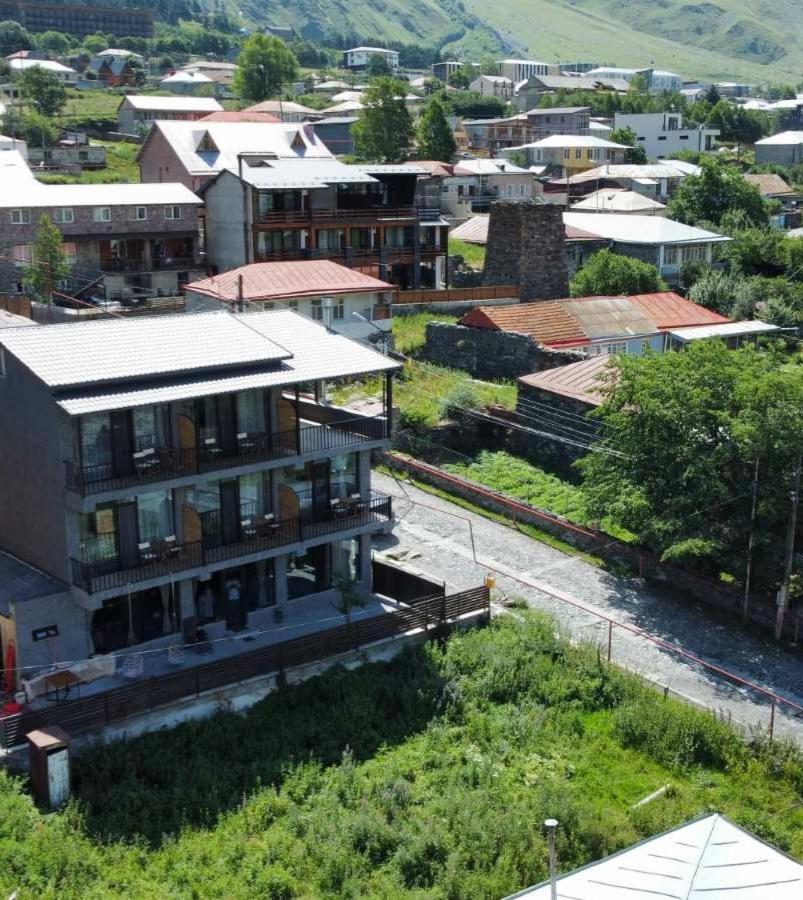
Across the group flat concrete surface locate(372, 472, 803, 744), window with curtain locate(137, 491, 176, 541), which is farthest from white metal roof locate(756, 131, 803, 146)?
window with curtain locate(137, 491, 176, 541)

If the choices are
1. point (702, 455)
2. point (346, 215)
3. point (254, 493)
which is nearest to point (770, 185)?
point (346, 215)

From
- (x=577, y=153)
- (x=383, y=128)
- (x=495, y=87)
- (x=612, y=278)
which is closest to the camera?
(x=612, y=278)

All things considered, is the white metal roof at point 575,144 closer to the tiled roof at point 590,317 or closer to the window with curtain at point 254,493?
the tiled roof at point 590,317

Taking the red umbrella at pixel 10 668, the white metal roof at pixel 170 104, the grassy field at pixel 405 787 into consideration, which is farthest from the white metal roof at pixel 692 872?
the white metal roof at pixel 170 104

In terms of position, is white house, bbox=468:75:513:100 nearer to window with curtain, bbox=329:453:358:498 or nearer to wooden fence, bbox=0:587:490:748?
window with curtain, bbox=329:453:358:498

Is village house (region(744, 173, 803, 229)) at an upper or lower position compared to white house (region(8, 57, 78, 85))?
lower

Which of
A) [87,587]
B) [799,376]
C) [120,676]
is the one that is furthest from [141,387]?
[799,376]

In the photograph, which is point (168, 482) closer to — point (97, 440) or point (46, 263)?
point (97, 440)
